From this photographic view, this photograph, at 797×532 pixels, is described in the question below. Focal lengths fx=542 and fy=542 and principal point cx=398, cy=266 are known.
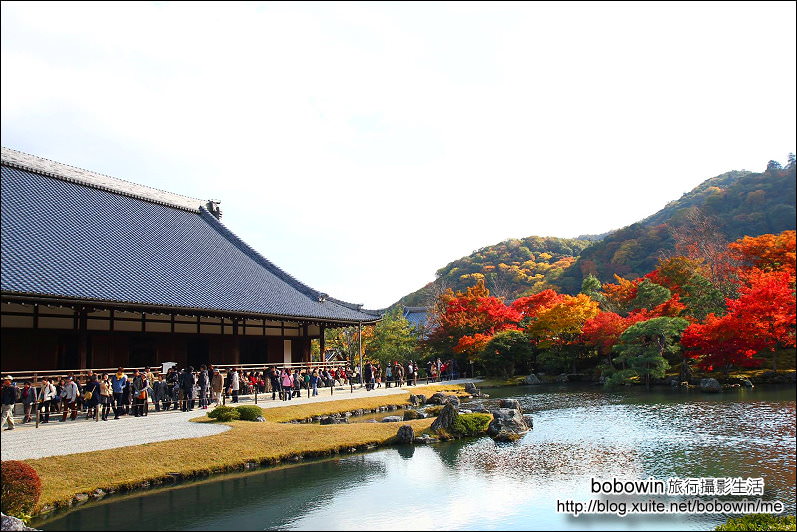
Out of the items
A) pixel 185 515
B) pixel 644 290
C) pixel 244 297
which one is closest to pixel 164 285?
pixel 244 297

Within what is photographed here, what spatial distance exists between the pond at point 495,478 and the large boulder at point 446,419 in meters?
0.96

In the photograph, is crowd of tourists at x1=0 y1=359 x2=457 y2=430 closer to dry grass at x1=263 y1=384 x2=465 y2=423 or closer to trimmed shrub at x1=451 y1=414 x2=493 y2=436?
dry grass at x1=263 y1=384 x2=465 y2=423

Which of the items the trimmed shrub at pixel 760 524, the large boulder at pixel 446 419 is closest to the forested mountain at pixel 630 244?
the large boulder at pixel 446 419

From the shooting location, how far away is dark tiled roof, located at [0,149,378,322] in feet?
59.9

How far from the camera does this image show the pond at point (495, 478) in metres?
8.95

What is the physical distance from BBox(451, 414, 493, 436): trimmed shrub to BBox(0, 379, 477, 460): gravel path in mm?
6798

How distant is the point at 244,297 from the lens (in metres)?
24.3

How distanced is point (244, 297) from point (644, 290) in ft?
91.8

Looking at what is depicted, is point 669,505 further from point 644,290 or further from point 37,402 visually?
point 644,290

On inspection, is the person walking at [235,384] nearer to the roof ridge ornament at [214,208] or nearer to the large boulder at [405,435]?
the large boulder at [405,435]

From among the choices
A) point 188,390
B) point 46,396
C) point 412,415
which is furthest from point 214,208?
point 412,415

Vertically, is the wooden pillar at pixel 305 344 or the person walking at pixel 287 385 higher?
the wooden pillar at pixel 305 344

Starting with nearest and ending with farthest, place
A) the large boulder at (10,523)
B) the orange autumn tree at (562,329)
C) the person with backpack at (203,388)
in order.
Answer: the large boulder at (10,523), the person with backpack at (203,388), the orange autumn tree at (562,329)

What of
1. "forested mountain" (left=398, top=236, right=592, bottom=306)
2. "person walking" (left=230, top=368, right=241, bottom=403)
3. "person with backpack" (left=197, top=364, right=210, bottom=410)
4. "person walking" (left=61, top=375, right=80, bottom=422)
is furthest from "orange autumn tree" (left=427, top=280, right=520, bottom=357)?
"forested mountain" (left=398, top=236, right=592, bottom=306)
